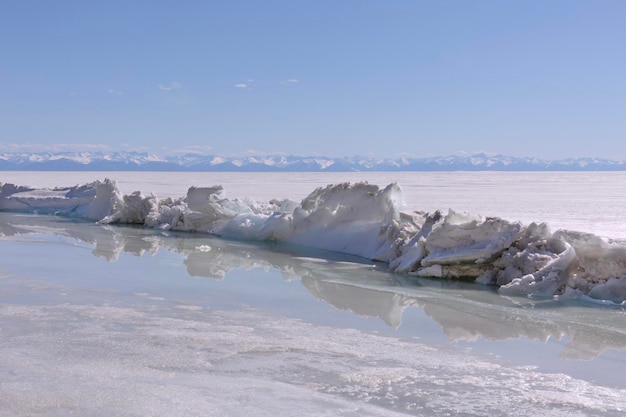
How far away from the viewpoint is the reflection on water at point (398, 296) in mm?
4074

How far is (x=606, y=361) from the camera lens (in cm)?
347

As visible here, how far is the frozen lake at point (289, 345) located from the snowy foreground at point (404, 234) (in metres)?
0.36

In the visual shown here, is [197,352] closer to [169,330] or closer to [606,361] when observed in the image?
[169,330]

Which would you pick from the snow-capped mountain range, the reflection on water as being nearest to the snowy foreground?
the reflection on water

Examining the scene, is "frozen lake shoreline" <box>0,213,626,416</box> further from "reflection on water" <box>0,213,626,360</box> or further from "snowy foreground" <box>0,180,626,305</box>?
"snowy foreground" <box>0,180,626,305</box>

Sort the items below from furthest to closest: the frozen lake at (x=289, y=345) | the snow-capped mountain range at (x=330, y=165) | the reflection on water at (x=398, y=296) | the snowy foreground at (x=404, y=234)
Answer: the snow-capped mountain range at (x=330, y=165) < the snowy foreground at (x=404, y=234) < the reflection on water at (x=398, y=296) < the frozen lake at (x=289, y=345)

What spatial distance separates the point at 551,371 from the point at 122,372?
214cm

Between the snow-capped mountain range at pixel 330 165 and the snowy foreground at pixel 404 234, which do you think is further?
the snow-capped mountain range at pixel 330 165

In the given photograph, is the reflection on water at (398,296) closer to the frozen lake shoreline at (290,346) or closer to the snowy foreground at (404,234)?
the frozen lake shoreline at (290,346)

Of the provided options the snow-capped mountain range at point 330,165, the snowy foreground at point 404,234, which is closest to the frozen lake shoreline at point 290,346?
the snowy foreground at point 404,234

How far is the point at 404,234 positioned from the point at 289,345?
160 inches

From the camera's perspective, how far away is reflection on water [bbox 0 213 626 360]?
160 inches

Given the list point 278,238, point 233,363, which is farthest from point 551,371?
point 278,238

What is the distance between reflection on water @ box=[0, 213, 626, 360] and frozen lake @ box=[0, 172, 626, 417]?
0.02 meters
